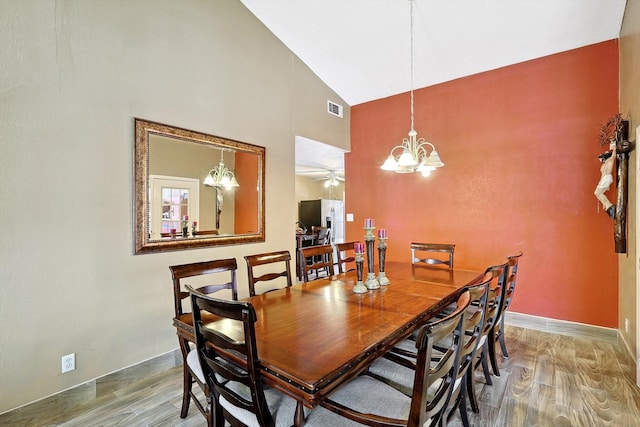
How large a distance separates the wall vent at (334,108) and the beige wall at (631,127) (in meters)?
3.17

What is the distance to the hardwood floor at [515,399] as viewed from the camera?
198cm

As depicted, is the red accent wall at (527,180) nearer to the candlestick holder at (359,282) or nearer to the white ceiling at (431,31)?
the white ceiling at (431,31)

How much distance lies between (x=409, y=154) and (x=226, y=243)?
201 cm

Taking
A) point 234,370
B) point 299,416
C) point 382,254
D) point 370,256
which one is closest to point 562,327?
point 382,254

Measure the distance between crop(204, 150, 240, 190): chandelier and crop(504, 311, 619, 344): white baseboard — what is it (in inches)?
141

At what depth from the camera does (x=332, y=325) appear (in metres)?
1.57

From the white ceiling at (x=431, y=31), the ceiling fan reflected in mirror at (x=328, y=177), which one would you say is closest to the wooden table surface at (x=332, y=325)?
the white ceiling at (x=431, y=31)

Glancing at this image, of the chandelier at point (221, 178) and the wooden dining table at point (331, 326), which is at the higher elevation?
the chandelier at point (221, 178)

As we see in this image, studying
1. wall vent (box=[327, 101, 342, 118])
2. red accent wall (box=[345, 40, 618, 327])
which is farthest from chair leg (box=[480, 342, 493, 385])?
wall vent (box=[327, 101, 342, 118])

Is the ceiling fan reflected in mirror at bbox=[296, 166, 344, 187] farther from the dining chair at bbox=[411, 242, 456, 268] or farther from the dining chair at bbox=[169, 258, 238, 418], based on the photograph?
the dining chair at bbox=[169, 258, 238, 418]

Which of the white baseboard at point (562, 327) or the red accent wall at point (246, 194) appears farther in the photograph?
the red accent wall at point (246, 194)

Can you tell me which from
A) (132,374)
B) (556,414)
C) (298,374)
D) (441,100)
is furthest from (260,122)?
(556,414)

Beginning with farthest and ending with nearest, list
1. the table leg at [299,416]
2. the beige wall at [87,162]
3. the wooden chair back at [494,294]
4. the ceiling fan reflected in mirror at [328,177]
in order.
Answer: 1. the ceiling fan reflected in mirror at [328,177]
2. the beige wall at [87,162]
3. the wooden chair back at [494,294]
4. the table leg at [299,416]

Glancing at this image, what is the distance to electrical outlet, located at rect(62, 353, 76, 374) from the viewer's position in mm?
2131
